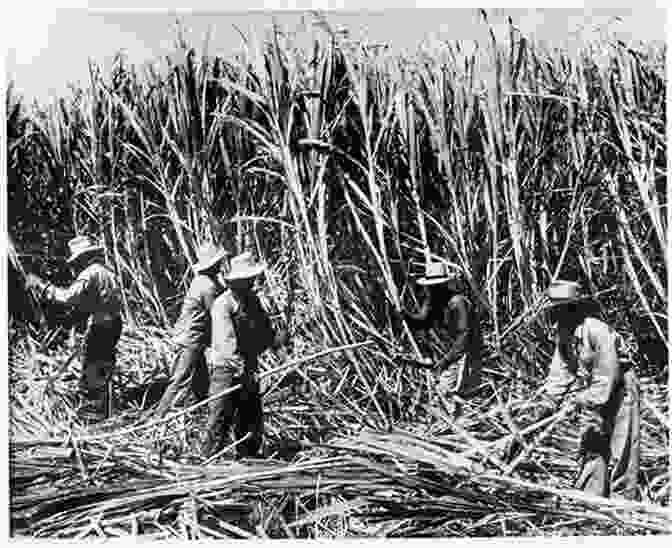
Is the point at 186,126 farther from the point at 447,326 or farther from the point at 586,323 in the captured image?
the point at 586,323

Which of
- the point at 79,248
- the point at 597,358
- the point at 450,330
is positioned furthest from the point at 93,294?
the point at 597,358

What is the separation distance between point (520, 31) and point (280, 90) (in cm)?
120

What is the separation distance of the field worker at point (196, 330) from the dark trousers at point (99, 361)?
281 mm

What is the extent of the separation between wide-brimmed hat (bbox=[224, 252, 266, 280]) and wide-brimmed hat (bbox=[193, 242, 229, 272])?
0.22 feet

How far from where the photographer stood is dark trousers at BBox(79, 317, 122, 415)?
4410 millimetres

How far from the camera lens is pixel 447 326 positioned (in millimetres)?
4422

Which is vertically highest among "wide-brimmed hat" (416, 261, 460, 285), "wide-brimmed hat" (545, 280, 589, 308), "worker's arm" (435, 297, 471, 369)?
"wide-brimmed hat" (416, 261, 460, 285)

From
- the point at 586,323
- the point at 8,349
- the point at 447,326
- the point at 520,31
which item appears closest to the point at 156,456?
the point at 8,349

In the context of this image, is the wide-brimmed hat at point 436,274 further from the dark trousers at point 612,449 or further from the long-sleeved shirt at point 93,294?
the long-sleeved shirt at point 93,294

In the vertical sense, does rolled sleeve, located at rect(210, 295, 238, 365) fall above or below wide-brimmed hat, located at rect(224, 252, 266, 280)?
below

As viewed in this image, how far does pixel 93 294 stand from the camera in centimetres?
441

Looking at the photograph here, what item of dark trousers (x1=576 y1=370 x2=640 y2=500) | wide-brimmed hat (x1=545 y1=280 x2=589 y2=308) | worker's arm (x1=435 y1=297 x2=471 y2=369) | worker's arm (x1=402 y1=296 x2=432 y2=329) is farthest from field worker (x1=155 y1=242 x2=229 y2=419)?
dark trousers (x1=576 y1=370 x2=640 y2=500)

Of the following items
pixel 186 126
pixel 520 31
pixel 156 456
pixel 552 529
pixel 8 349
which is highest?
pixel 520 31

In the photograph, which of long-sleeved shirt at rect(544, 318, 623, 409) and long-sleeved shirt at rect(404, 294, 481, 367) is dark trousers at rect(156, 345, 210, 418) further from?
long-sleeved shirt at rect(544, 318, 623, 409)
